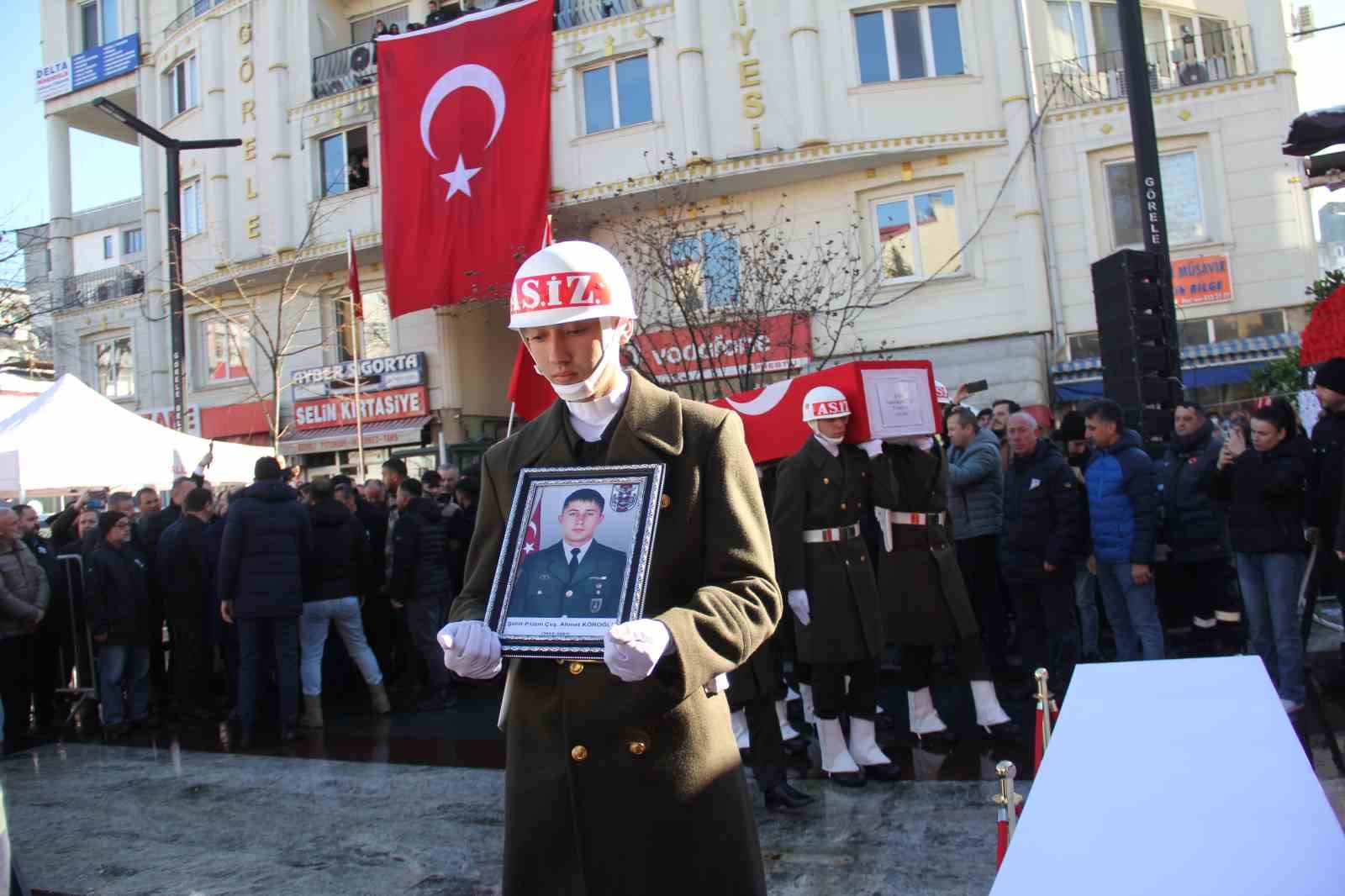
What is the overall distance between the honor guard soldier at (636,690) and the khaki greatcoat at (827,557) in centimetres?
412

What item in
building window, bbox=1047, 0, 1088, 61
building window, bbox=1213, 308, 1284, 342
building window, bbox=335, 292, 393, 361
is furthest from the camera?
building window, bbox=335, 292, 393, 361

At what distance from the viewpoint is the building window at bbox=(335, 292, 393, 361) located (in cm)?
2502

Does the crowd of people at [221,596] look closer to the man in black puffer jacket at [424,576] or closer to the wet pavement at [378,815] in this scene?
the man in black puffer jacket at [424,576]

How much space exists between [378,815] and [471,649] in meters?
4.85

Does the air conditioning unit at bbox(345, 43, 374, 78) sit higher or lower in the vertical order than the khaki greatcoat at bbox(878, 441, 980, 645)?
higher

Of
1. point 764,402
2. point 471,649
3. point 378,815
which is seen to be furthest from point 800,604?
point 471,649

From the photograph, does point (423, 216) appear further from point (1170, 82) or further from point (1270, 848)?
point (1270, 848)

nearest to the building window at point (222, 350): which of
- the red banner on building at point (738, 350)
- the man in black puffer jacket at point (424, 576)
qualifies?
the red banner on building at point (738, 350)

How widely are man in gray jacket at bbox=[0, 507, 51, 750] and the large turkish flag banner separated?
12.0 m

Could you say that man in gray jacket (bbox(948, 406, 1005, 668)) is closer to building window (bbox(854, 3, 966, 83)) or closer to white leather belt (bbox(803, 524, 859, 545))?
white leather belt (bbox(803, 524, 859, 545))

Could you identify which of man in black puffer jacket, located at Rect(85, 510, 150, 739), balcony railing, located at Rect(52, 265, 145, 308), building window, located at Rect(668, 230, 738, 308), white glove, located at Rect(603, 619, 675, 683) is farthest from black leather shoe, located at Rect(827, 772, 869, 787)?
balcony railing, located at Rect(52, 265, 145, 308)

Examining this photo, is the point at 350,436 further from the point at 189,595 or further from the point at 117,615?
the point at 117,615

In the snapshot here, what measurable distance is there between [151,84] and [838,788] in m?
29.2

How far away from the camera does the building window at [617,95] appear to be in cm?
2139
